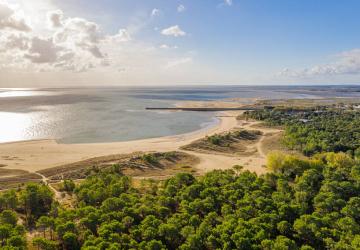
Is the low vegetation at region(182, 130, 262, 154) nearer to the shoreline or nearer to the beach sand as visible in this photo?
the beach sand

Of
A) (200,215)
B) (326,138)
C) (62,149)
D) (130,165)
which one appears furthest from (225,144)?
(200,215)

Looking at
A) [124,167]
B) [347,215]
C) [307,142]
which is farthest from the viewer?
[307,142]

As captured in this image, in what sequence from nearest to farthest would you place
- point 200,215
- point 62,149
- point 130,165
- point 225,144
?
point 200,215 < point 130,165 < point 62,149 < point 225,144

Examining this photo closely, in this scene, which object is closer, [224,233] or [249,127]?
[224,233]

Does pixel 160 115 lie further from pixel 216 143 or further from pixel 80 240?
pixel 80 240

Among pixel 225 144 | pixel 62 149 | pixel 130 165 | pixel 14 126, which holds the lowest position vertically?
pixel 130 165

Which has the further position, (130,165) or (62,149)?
(62,149)

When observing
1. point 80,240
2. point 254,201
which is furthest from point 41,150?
point 254,201

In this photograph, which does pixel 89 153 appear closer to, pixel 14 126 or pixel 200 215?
pixel 200 215
